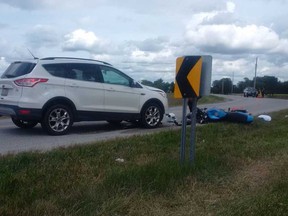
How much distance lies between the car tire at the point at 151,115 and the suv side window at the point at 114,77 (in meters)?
0.88

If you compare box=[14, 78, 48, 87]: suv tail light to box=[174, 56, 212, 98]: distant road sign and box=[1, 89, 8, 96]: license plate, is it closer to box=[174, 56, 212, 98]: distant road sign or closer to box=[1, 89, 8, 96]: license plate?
box=[1, 89, 8, 96]: license plate

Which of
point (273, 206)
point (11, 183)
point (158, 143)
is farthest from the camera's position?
point (158, 143)

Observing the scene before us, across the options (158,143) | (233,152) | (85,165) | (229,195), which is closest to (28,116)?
(158,143)

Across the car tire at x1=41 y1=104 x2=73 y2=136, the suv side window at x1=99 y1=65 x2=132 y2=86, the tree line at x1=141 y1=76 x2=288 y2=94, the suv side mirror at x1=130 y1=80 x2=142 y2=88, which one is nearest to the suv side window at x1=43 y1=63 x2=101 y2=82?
the suv side window at x1=99 y1=65 x2=132 y2=86

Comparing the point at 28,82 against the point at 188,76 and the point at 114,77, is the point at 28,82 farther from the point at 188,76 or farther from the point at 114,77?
the point at 188,76

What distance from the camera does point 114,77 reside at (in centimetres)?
1158

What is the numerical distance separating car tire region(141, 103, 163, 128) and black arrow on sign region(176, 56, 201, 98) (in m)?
5.96

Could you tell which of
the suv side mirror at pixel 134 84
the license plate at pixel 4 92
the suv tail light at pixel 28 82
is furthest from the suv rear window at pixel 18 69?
the suv side mirror at pixel 134 84

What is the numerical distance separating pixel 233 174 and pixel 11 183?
9.50 feet

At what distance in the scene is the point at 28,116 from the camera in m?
9.95

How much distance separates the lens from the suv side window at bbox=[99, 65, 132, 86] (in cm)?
1142

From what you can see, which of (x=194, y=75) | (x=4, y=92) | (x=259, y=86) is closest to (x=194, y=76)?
(x=194, y=75)

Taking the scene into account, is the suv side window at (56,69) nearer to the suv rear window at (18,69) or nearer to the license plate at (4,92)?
the suv rear window at (18,69)

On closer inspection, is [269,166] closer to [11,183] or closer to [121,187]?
[121,187]
